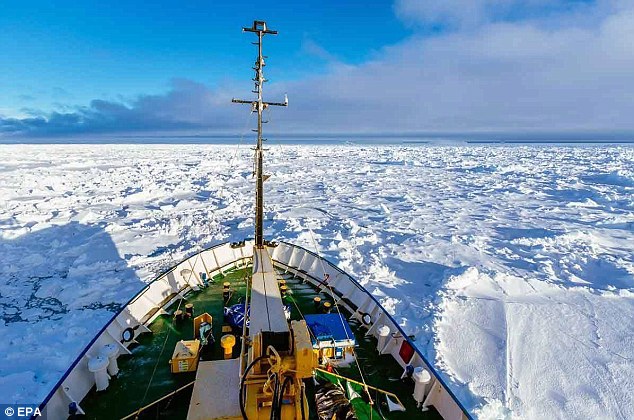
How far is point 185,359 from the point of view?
6.28m

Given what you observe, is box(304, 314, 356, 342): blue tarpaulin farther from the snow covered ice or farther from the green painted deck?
the snow covered ice

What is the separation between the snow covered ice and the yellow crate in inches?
170

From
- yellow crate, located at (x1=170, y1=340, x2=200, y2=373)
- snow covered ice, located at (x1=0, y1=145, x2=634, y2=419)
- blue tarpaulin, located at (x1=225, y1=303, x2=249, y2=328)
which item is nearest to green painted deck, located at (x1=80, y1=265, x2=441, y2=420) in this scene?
yellow crate, located at (x1=170, y1=340, x2=200, y2=373)

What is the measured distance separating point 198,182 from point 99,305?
2936 cm

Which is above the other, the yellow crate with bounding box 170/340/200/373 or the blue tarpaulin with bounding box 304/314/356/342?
the blue tarpaulin with bounding box 304/314/356/342

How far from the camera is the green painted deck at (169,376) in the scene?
5566 mm

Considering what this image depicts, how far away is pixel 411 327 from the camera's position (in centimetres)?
1087

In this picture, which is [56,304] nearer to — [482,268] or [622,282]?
[482,268]

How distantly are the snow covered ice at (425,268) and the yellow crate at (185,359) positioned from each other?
4.32 m

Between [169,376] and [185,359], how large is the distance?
456 mm

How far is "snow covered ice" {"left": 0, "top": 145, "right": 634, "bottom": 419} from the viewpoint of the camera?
351 inches

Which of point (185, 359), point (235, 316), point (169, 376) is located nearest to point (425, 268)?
point (235, 316)

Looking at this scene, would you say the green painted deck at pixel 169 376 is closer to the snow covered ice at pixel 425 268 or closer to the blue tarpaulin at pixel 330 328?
the blue tarpaulin at pixel 330 328

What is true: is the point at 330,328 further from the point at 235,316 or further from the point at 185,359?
the point at 185,359
